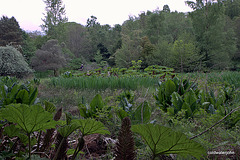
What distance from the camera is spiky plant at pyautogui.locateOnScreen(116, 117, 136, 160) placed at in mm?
380

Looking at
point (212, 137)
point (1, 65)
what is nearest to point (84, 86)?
point (212, 137)

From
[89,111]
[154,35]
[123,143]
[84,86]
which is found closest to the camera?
[123,143]

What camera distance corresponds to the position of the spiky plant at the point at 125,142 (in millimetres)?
380

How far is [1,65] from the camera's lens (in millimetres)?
13125

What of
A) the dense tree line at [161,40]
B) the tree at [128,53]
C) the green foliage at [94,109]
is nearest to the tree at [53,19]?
the dense tree line at [161,40]

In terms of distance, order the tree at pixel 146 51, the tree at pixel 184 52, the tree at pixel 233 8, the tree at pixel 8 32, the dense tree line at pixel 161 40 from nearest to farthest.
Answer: the tree at pixel 184 52 < the dense tree line at pixel 161 40 < the tree at pixel 146 51 < the tree at pixel 8 32 < the tree at pixel 233 8

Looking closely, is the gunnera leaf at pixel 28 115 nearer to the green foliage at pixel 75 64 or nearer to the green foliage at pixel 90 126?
the green foliage at pixel 90 126

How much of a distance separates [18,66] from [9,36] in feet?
45.1

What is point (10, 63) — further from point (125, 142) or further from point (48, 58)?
point (125, 142)

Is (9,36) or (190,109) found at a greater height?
(9,36)

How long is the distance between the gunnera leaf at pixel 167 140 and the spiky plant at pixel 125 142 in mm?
39

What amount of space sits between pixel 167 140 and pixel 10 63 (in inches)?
627

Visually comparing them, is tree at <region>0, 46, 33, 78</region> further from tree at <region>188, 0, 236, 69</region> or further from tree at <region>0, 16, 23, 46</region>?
tree at <region>188, 0, 236, 69</region>

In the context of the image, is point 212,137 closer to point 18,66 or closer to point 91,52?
point 18,66
